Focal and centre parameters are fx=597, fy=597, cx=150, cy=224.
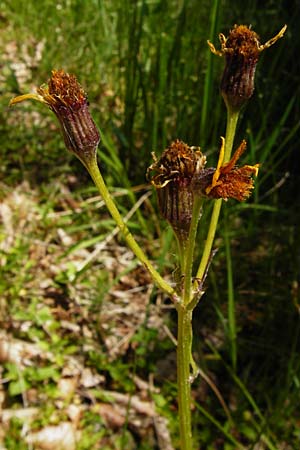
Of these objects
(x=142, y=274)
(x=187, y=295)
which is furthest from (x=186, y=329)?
(x=142, y=274)

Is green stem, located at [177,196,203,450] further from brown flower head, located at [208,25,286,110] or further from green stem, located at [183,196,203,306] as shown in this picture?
brown flower head, located at [208,25,286,110]

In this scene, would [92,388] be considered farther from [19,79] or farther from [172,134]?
[19,79]

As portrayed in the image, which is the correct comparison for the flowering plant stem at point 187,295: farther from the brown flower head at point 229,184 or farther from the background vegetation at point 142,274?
the background vegetation at point 142,274

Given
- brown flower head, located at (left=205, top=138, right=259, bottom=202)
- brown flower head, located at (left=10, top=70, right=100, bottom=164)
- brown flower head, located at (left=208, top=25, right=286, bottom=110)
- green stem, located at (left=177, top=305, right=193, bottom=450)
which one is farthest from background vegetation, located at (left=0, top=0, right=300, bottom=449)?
brown flower head, located at (left=205, top=138, right=259, bottom=202)

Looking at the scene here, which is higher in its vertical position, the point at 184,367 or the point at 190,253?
the point at 190,253

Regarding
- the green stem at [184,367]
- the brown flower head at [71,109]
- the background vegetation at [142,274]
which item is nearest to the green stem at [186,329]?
the green stem at [184,367]

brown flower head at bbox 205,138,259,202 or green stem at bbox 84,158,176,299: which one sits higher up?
brown flower head at bbox 205,138,259,202

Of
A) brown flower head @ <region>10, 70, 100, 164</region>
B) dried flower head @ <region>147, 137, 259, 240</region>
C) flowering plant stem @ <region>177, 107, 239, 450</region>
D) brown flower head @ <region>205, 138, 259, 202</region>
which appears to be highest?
brown flower head @ <region>10, 70, 100, 164</region>

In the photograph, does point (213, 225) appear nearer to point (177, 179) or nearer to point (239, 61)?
point (177, 179)
